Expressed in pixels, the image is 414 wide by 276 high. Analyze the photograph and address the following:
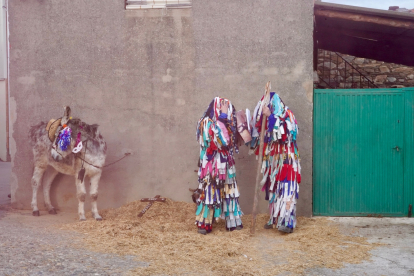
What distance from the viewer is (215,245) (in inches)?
221

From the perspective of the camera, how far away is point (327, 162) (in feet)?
24.4

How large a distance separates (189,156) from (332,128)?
2.47 metres

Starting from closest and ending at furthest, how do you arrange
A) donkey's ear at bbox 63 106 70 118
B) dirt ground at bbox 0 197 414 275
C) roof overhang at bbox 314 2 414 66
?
1. dirt ground at bbox 0 197 414 275
2. roof overhang at bbox 314 2 414 66
3. donkey's ear at bbox 63 106 70 118

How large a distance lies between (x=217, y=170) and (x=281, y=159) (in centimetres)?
97

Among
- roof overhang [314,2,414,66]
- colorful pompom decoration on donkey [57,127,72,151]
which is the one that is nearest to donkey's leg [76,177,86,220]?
colorful pompom decoration on donkey [57,127,72,151]

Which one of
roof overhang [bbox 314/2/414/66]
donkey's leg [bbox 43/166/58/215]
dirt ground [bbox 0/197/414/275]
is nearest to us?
dirt ground [bbox 0/197/414/275]

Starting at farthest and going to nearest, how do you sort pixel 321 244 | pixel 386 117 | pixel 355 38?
1. pixel 355 38
2. pixel 386 117
3. pixel 321 244

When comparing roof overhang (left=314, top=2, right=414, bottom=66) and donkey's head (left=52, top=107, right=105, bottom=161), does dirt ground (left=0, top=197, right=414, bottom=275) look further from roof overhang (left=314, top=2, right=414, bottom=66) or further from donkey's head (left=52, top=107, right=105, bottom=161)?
roof overhang (left=314, top=2, right=414, bottom=66)

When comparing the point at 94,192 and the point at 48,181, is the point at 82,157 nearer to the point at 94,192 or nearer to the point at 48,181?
the point at 94,192

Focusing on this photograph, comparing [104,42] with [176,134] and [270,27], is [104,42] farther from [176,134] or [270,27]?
[270,27]

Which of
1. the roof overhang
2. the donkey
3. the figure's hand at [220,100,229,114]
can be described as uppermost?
the roof overhang

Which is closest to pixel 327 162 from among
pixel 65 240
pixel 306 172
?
pixel 306 172

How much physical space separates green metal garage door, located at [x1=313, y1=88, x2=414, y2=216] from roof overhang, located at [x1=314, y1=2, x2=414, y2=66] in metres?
1.11

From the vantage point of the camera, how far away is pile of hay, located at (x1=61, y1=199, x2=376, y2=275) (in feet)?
16.0
